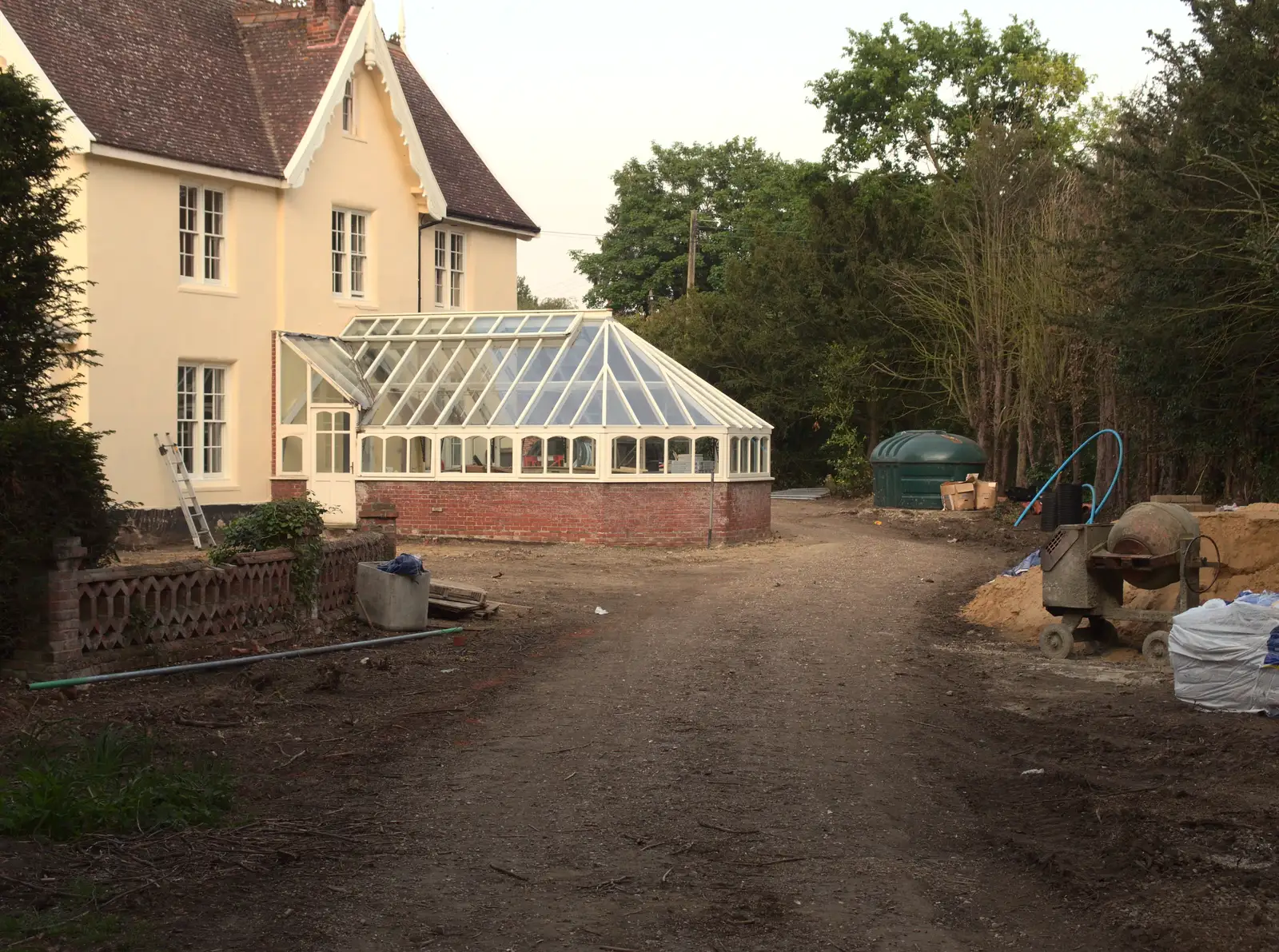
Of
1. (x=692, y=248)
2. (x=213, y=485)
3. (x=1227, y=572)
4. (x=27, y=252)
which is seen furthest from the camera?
(x=692, y=248)

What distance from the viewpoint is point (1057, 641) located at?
13539 mm

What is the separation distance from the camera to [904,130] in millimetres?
50125

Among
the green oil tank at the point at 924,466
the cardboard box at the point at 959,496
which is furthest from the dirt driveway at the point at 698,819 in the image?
the green oil tank at the point at 924,466

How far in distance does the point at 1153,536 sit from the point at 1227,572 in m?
2.35

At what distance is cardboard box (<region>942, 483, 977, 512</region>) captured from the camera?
33562 millimetres

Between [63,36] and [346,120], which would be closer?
[63,36]

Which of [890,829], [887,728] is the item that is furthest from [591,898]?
[887,728]

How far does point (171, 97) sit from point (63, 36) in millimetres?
2092

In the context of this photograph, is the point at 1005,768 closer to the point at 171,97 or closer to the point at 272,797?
the point at 272,797

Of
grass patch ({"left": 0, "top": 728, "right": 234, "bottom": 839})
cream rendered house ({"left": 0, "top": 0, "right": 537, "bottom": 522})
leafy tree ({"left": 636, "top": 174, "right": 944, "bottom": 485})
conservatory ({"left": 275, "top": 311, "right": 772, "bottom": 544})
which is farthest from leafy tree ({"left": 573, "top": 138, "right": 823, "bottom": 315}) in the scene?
grass patch ({"left": 0, "top": 728, "right": 234, "bottom": 839})

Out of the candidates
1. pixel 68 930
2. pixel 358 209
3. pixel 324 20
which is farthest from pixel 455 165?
pixel 68 930

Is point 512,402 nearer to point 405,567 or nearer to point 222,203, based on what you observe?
point 222,203

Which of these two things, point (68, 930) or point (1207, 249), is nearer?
point (68, 930)

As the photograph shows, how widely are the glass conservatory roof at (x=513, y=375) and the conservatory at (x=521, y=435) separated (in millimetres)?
34
